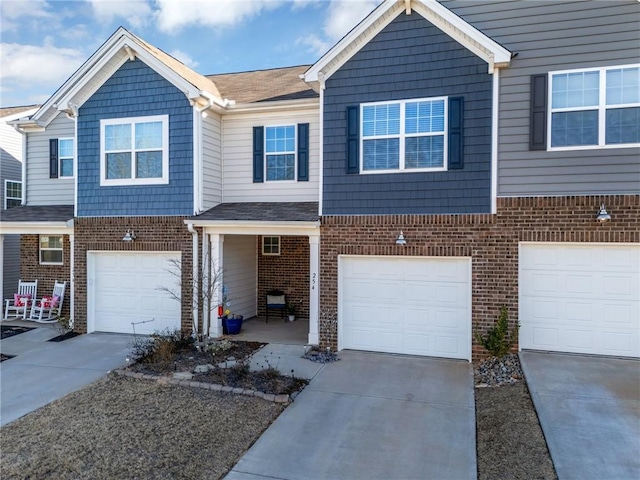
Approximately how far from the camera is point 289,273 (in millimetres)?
12539

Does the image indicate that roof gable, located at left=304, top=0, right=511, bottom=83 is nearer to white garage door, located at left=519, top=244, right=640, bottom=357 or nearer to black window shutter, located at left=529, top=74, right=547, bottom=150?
black window shutter, located at left=529, top=74, right=547, bottom=150

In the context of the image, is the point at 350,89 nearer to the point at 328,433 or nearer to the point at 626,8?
the point at 626,8

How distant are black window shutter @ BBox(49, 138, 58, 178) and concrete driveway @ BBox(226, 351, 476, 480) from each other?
33.9 ft

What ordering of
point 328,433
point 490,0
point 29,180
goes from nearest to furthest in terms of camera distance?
point 328,433 < point 490,0 < point 29,180

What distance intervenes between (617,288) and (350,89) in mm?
6353

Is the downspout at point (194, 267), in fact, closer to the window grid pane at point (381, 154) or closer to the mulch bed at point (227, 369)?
the mulch bed at point (227, 369)

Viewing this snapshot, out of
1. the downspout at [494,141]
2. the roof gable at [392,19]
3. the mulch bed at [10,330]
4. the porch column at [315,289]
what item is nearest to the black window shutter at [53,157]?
the mulch bed at [10,330]

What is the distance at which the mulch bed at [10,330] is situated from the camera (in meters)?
10.7

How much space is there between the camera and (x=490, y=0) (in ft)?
28.1

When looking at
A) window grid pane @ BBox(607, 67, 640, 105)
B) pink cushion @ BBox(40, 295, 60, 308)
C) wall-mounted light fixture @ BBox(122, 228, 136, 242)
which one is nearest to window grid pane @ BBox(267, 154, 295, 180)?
wall-mounted light fixture @ BBox(122, 228, 136, 242)

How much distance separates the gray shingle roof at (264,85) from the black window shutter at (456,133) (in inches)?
136

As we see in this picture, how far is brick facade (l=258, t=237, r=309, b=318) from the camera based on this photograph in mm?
12391

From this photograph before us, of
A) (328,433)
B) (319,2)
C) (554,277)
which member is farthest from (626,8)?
(328,433)

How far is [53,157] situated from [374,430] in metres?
12.3
